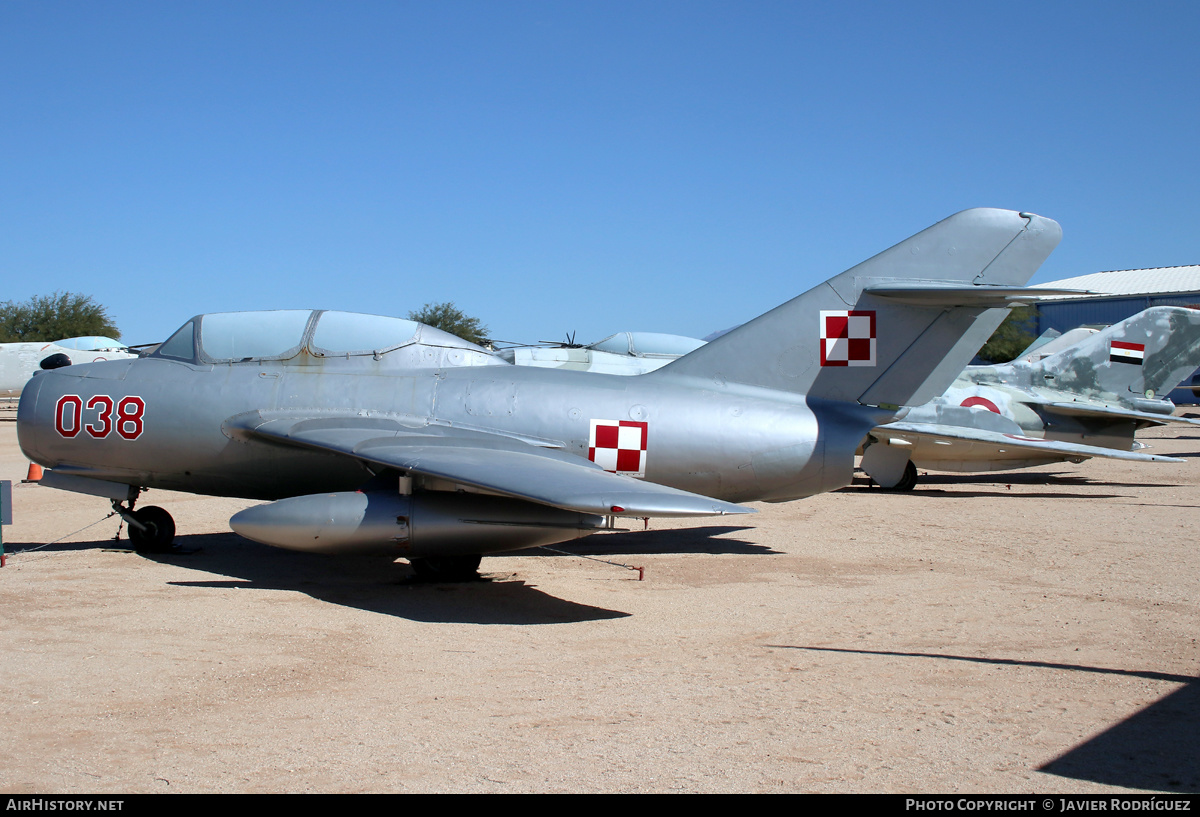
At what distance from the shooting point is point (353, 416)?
28.2 ft

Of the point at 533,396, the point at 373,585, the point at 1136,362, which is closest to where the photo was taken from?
the point at 373,585

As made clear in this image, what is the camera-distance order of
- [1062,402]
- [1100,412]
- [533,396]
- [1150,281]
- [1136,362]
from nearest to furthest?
1. [533,396]
2. [1100,412]
3. [1062,402]
4. [1136,362]
5. [1150,281]

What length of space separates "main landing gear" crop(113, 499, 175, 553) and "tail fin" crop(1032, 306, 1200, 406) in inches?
645

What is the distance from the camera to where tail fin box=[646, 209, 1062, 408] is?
9078 millimetres

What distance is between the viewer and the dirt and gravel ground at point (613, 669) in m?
3.90

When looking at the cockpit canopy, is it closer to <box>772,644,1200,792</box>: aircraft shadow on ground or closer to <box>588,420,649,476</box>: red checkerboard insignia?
<box>588,420,649,476</box>: red checkerboard insignia

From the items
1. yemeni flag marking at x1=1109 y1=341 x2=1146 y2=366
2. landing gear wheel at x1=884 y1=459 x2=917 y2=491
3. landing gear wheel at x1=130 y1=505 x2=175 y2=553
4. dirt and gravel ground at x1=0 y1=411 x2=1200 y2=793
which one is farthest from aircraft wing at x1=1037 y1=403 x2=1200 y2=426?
landing gear wheel at x1=130 y1=505 x2=175 y2=553

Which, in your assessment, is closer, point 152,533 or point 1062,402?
point 152,533

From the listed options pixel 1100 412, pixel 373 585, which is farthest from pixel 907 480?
pixel 373 585

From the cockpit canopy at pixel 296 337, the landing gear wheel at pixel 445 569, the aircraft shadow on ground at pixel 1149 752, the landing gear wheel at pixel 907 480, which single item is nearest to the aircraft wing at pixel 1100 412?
the landing gear wheel at pixel 907 480

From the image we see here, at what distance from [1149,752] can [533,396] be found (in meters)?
5.96

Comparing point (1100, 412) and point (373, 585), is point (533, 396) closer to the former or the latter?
point (373, 585)

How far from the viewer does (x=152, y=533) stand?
30.3 feet
